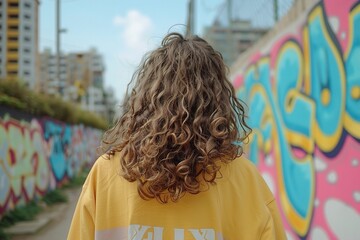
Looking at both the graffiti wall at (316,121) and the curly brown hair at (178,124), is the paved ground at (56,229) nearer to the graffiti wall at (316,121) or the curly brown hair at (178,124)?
the graffiti wall at (316,121)

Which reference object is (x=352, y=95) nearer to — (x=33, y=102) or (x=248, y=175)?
(x=248, y=175)

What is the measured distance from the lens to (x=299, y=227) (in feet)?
13.2

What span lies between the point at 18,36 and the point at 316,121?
11176 millimetres

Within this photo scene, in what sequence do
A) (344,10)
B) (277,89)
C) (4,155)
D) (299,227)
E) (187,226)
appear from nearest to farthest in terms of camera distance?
(187,226) → (344,10) → (299,227) → (277,89) → (4,155)

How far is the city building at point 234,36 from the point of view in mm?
6936

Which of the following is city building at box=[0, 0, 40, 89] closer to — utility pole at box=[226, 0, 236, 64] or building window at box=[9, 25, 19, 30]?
building window at box=[9, 25, 19, 30]

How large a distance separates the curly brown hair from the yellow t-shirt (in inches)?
1.9

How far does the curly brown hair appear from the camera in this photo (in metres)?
1.45

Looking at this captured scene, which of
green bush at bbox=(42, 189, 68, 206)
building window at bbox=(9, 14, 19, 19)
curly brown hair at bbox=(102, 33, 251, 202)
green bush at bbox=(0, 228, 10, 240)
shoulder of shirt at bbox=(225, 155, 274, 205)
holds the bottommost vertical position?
green bush at bbox=(42, 189, 68, 206)

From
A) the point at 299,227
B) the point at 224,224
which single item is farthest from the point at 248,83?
the point at 224,224

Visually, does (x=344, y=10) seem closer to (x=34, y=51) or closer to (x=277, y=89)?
(x=277, y=89)

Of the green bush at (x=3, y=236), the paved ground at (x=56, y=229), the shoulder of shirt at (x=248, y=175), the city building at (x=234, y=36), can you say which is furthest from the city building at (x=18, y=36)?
the shoulder of shirt at (x=248, y=175)

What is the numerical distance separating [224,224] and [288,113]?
3.19 m

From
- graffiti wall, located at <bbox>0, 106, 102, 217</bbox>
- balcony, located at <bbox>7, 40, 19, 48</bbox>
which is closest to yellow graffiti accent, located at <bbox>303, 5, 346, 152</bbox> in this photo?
graffiti wall, located at <bbox>0, 106, 102, 217</bbox>
